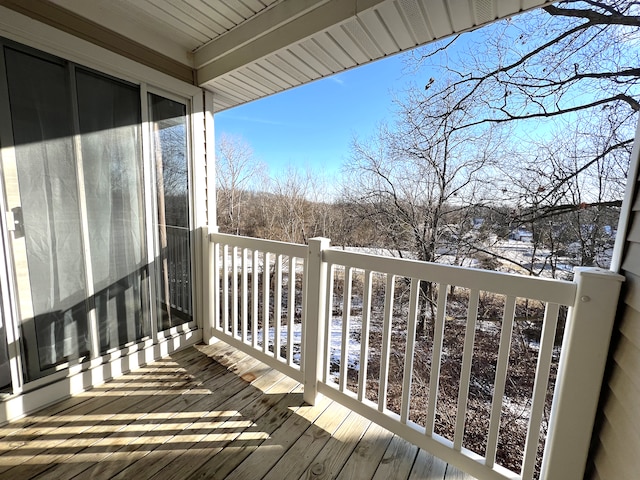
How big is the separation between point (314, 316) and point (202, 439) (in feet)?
2.95

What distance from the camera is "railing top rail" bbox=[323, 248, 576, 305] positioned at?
1.00m

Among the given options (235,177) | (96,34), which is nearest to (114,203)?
(96,34)

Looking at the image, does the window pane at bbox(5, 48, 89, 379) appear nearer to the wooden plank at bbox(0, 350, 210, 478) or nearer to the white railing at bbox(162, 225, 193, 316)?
the wooden plank at bbox(0, 350, 210, 478)

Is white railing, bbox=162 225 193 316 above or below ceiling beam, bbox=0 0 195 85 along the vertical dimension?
below

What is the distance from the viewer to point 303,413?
5.54 ft

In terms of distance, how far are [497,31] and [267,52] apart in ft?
15.5

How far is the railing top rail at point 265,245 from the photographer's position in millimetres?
1801

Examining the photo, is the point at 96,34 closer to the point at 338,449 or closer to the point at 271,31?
the point at 271,31

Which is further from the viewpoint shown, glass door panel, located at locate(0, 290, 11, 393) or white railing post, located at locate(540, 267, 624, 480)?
glass door panel, located at locate(0, 290, 11, 393)

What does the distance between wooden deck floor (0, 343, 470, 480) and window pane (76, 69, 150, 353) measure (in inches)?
19.3

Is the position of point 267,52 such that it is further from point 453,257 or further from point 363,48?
point 453,257

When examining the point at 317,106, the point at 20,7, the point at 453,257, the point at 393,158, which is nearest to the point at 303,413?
the point at 20,7

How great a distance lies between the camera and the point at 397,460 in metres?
1.38

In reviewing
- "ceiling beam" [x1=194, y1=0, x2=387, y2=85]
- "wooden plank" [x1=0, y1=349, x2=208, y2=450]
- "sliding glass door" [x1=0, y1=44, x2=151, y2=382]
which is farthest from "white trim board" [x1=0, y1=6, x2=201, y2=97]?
"wooden plank" [x1=0, y1=349, x2=208, y2=450]
